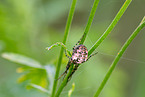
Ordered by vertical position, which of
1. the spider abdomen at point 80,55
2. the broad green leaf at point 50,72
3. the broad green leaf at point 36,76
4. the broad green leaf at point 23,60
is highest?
the spider abdomen at point 80,55

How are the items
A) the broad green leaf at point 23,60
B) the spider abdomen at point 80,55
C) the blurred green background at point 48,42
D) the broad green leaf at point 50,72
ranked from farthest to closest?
1. the blurred green background at point 48,42
2. the broad green leaf at point 23,60
3. the broad green leaf at point 50,72
4. the spider abdomen at point 80,55

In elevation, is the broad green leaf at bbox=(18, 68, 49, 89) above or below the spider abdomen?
below

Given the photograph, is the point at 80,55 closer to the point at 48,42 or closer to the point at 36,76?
the point at 36,76

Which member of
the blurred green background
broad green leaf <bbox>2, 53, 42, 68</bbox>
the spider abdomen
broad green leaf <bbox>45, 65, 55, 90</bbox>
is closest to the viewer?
the spider abdomen

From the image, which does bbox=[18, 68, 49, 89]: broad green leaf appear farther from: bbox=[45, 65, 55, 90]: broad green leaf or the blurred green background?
the blurred green background

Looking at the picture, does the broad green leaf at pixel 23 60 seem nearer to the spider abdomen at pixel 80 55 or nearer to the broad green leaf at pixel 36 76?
the broad green leaf at pixel 36 76

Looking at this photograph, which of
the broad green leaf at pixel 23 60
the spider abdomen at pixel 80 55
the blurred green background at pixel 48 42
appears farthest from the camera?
the blurred green background at pixel 48 42

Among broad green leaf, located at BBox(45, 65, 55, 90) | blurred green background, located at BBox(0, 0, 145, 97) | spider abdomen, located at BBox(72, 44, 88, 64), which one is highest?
spider abdomen, located at BBox(72, 44, 88, 64)

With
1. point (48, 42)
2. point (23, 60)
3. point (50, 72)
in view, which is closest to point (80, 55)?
point (50, 72)

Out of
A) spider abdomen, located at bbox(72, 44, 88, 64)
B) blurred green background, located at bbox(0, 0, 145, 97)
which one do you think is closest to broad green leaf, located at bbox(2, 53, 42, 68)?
blurred green background, located at bbox(0, 0, 145, 97)

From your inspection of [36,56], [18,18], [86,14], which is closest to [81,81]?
[36,56]

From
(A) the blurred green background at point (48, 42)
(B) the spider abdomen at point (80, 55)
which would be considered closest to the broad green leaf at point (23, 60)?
(A) the blurred green background at point (48, 42)

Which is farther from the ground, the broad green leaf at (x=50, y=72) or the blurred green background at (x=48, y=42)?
the broad green leaf at (x=50, y=72)
